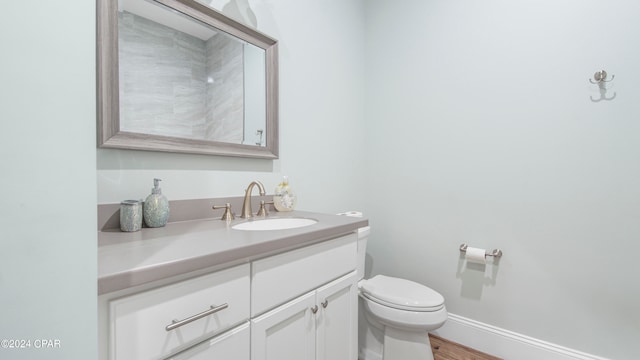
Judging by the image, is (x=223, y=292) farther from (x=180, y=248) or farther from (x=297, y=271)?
(x=297, y=271)

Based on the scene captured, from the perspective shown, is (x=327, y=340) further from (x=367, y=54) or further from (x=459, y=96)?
(x=367, y=54)

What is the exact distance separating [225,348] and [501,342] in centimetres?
168

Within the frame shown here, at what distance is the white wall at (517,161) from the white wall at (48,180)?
1834mm

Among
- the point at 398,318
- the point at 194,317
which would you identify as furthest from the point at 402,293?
the point at 194,317

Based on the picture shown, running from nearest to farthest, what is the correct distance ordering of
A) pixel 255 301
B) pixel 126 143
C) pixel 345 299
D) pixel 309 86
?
pixel 255 301 → pixel 126 143 → pixel 345 299 → pixel 309 86

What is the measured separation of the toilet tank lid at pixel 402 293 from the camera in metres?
1.37

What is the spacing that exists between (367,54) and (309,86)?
0.77 meters

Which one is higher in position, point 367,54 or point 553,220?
point 367,54

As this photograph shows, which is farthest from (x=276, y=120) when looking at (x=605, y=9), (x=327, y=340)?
(x=605, y=9)

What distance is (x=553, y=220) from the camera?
4.83 ft

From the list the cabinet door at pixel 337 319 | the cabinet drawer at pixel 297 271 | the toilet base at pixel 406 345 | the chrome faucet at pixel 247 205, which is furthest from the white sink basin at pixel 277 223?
the toilet base at pixel 406 345

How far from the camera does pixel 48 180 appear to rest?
360mm

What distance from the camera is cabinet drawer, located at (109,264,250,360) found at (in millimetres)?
530

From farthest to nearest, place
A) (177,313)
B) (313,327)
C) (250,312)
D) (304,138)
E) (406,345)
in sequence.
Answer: (304,138), (406,345), (313,327), (250,312), (177,313)
